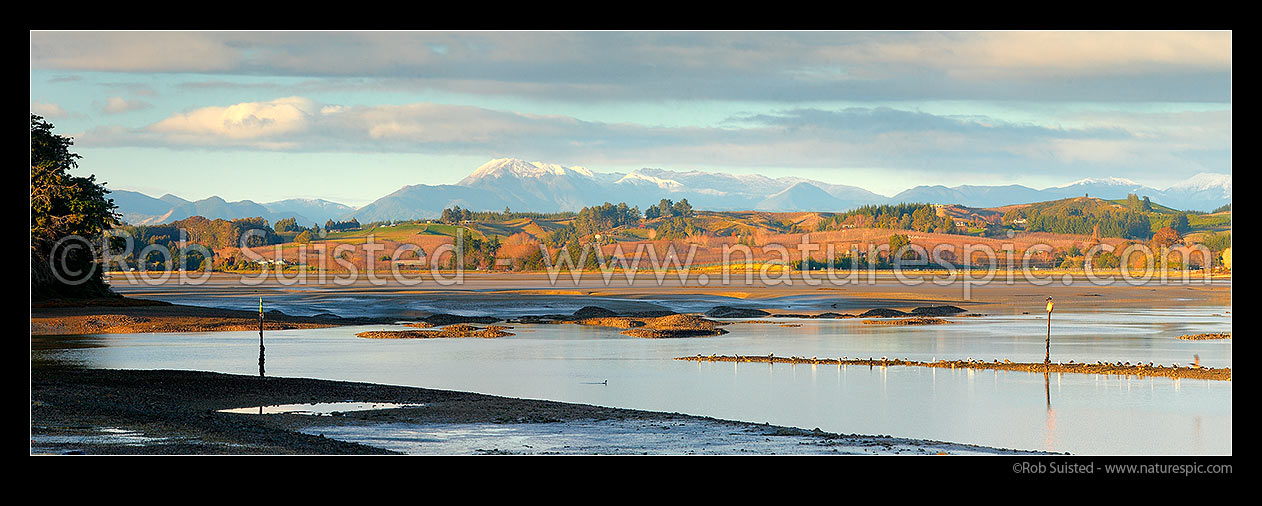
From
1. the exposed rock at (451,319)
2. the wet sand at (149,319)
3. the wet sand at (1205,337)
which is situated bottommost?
the wet sand at (1205,337)

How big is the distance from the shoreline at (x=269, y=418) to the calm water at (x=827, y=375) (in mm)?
2018

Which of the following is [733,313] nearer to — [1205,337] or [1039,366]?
[1205,337]

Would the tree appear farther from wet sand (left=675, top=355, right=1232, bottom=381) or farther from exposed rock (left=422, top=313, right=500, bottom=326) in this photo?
wet sand (left=675, top=355, right=1232, bottom=381)

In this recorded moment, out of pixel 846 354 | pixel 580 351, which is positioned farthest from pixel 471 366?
pixel 846 354

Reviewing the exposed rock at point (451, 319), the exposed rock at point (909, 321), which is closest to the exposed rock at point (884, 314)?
the exposed rock at point (909, 321)

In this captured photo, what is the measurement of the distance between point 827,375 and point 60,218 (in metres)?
42.1

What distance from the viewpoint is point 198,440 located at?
1994 centimetres

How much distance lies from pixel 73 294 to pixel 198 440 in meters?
49.3

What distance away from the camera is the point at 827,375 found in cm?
3538

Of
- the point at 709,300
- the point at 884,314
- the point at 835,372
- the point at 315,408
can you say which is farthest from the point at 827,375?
the point at 709,300

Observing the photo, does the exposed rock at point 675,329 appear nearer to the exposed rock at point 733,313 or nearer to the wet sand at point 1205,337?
the exposed rock at point 733,313

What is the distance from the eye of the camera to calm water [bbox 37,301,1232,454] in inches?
993

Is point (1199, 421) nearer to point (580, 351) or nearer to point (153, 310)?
point (580, 351)

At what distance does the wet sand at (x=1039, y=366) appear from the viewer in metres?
34.3
